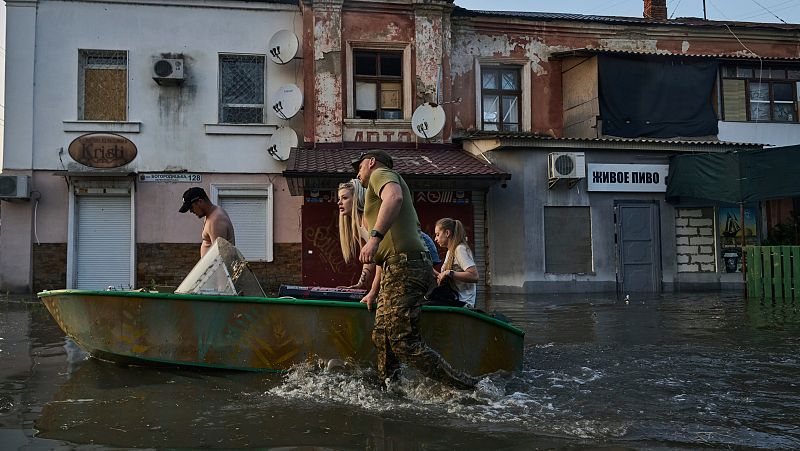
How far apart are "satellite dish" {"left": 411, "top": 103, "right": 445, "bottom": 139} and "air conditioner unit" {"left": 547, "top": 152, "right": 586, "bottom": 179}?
2734 mm

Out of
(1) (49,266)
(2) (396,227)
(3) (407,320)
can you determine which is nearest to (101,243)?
(1) (49,266)

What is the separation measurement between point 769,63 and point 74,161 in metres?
17.6

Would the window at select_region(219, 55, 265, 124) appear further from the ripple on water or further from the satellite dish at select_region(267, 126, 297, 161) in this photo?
the ripple on water

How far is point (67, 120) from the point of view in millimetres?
15516

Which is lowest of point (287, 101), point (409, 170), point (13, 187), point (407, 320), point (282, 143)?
point (407, 320)

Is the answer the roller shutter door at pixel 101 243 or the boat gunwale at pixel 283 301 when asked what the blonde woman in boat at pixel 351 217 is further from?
the roller shutter door at pixel 101 243

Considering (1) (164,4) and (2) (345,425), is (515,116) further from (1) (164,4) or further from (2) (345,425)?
(2) (345,425)

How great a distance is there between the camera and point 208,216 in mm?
7051

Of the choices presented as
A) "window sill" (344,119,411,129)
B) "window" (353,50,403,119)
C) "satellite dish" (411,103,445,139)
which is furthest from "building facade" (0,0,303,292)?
"satellite dish" (411,103,445,139)

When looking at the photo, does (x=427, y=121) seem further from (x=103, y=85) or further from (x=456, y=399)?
(x=456, y=399)

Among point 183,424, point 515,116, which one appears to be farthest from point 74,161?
point 183,424

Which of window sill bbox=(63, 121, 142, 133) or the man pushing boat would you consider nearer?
the man pushing boat

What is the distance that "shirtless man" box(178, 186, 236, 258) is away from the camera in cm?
690

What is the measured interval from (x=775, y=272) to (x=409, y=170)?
25.6 feet
